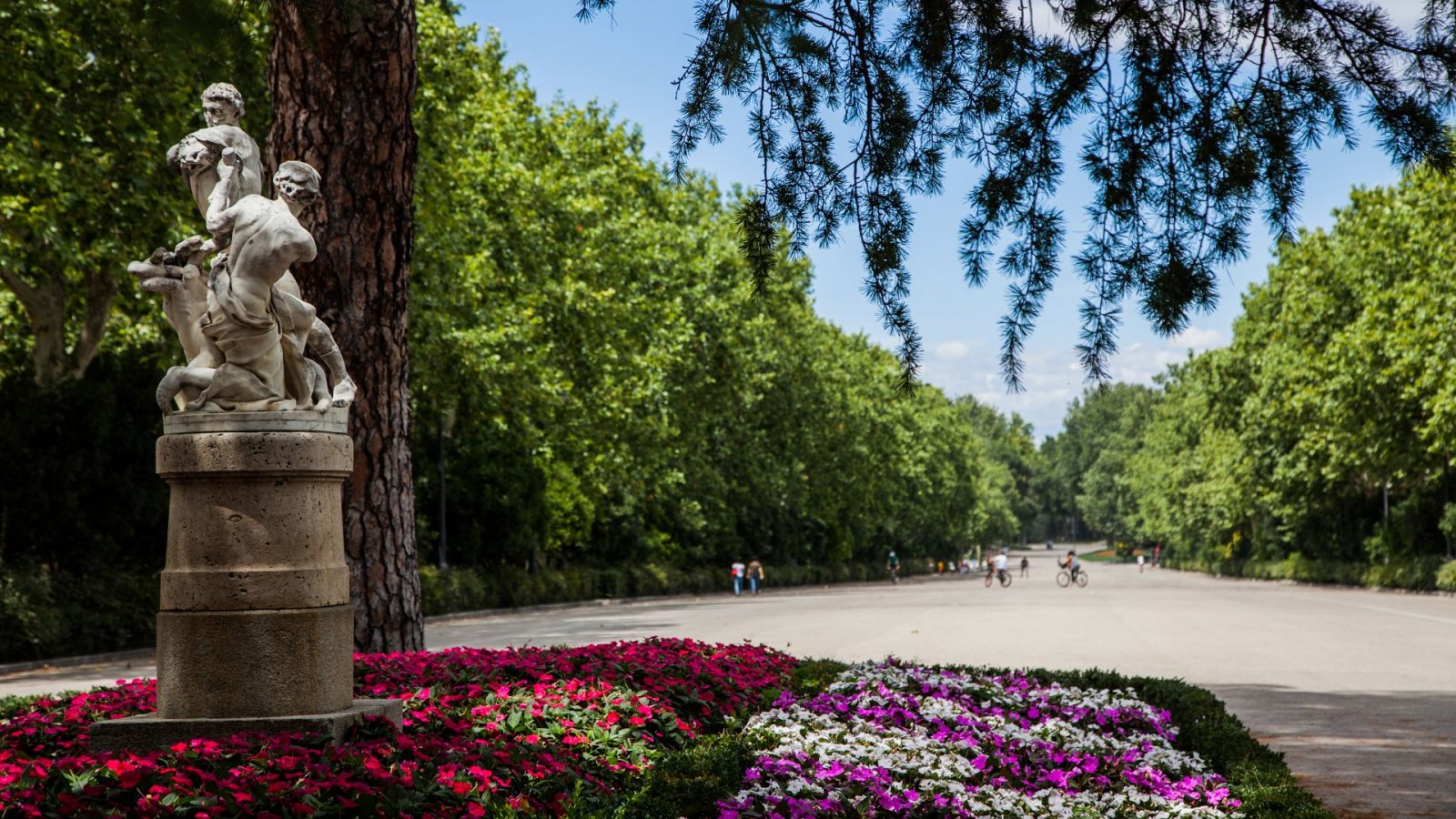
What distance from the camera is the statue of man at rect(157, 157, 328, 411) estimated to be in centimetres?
630

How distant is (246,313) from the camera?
636 cm

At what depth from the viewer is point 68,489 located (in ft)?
69.1

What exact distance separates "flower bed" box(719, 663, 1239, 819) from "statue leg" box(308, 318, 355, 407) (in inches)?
109

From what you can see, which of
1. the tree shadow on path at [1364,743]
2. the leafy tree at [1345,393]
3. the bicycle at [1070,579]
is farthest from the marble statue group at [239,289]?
the bicycle at [1070,579]

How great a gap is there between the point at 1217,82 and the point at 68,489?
740 inches

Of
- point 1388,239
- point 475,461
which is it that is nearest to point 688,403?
point 475,461

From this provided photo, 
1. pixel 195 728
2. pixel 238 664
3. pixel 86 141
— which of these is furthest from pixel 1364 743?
pixel 86 141

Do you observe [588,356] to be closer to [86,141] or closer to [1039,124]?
[86,141]

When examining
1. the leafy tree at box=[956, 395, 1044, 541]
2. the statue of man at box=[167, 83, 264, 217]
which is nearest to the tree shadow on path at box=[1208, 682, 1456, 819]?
the statue of man at box=[167, 83, 264, 217]

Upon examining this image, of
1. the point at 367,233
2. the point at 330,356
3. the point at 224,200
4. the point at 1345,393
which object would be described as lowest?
the point at 330,356

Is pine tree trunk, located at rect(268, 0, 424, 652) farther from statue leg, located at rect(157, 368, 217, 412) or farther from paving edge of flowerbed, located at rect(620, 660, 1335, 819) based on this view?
statue leg, located at rect(157, 368, 217, 412)

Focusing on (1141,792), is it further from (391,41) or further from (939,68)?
(391,41)

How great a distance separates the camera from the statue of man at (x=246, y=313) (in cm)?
630

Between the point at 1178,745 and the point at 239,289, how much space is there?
248 inches
